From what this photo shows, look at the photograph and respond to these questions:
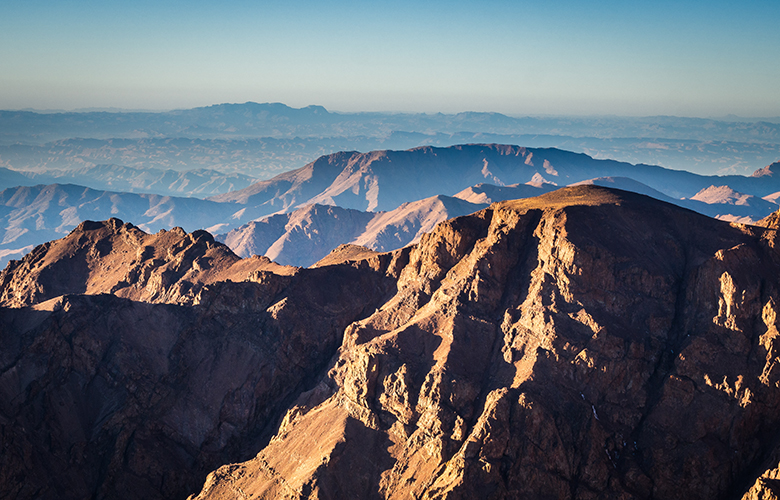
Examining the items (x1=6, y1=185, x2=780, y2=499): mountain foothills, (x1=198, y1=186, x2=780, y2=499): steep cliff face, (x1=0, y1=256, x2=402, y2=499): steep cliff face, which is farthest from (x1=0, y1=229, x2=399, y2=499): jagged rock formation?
(x1=198, y1=186, x2=780, y2=499): steep cliff face

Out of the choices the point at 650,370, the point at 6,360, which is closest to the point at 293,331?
the point at 6,360

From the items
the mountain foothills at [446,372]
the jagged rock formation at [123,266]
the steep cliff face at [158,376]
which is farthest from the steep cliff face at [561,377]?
the jagged rock formation at [123,266]

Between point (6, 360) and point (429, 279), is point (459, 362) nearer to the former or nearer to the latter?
point (429, 279)

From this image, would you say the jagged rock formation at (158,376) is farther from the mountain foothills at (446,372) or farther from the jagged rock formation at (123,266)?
the jagged rock formation at (123,266)

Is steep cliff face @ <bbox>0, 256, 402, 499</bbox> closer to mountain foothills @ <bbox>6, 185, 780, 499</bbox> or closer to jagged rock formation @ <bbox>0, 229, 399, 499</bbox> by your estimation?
jagged rock formation @ <bbox>0, 229, 399, 499</bbox>

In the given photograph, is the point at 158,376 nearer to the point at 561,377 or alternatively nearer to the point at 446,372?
the point at 446,372

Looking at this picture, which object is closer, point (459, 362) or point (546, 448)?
point (546, 448)

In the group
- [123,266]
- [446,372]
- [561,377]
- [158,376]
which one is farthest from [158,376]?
[561,377]
